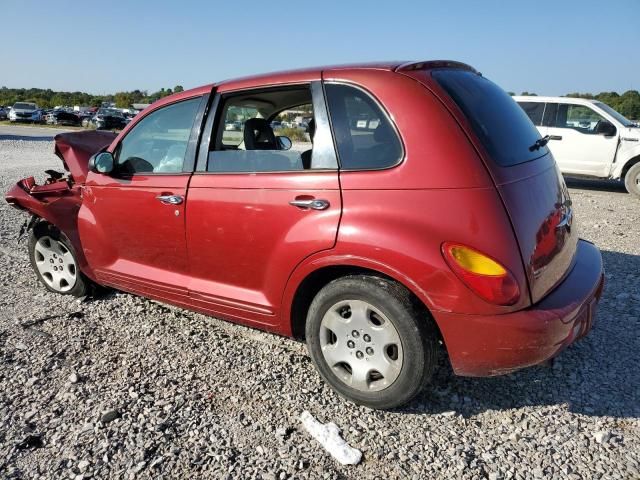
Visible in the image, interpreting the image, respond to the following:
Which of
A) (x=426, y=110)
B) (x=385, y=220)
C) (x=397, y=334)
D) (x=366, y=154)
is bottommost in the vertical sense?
(x=397, y=334)

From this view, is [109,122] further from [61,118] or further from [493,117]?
[493,117]

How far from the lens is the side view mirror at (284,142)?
4.28m

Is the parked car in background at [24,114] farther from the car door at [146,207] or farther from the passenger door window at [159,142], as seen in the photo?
the passenger door window at [159,142]

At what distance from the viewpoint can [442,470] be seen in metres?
2.26

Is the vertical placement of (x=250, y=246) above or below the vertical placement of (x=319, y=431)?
above

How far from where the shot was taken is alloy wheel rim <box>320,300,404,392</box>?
8.38 feet

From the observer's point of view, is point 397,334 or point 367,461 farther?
point 397,334

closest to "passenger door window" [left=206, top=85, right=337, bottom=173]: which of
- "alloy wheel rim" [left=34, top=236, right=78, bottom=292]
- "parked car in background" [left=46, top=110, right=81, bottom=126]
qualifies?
"alloy wheel rim" [left=34, top=236, right=78, bottom=292]

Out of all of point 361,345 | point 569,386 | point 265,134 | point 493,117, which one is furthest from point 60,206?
point 569,386

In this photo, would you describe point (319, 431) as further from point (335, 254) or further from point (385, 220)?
point (385, 220)

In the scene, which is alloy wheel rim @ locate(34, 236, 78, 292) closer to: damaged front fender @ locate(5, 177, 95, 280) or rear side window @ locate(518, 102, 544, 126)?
damaged front fender @ locate(5, 177, 95, 280)

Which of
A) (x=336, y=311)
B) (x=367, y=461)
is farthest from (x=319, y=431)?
(x=336, y=311)

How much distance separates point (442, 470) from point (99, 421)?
1773mm

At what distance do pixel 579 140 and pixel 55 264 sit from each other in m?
9.94
